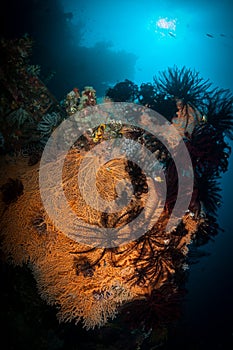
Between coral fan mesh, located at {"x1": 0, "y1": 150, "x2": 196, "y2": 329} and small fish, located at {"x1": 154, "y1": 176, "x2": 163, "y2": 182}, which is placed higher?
small fish, located at {"x1": 154, "y1": 176, "x2": 163, "y2": 182}

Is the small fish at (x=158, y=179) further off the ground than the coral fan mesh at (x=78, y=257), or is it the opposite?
the small fish at (x=158, y=179)

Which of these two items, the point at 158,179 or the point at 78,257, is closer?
the point at 78,257

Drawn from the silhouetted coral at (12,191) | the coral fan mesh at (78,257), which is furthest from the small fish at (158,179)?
the silhouetted coral at (12,191)

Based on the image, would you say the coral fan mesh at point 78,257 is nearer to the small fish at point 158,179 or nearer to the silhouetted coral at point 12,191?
the silhouetted coral at point 12,191

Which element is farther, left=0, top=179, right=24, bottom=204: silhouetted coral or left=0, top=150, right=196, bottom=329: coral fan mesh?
left=0, top=179, right=24, bottom=204: silhouetted coral

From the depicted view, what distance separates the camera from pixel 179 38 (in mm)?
56781

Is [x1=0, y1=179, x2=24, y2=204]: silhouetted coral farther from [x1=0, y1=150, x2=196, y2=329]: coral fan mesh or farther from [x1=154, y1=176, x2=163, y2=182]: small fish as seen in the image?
[x1=154, y1=176, x2=163, y2=182]: small fish

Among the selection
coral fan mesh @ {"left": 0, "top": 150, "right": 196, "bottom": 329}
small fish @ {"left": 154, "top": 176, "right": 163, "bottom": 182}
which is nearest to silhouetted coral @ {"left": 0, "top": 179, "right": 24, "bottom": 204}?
coral fan mesh @ {"left": 0, "top": 150, "right": 196, "bottom": 329}

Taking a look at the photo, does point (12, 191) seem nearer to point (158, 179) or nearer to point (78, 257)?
point (78, 257)

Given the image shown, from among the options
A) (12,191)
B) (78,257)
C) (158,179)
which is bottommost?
(78,257)

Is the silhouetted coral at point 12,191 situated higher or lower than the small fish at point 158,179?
lower

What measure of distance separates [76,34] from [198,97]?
1822 cm

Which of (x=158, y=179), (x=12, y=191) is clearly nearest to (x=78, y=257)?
(x=12, y=191)

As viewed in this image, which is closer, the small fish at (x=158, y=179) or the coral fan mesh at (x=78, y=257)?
the coral fan mesh at (x=78, y=257)
